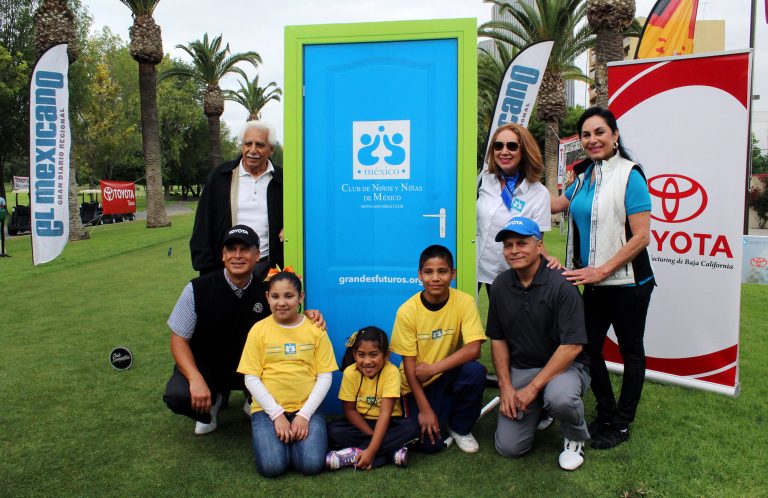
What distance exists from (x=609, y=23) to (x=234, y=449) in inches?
532

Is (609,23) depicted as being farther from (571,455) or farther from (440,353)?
(571,455)

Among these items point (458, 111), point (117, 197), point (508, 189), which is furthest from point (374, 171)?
point (117, 197)

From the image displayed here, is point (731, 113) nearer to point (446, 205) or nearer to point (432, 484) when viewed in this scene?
point (446, 205)

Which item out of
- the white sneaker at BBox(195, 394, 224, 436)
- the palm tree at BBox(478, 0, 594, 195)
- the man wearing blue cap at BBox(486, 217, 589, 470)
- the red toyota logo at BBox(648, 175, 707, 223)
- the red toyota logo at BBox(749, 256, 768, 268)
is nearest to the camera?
the man wearing blue cap at BBox(486, 217, 589, 470)

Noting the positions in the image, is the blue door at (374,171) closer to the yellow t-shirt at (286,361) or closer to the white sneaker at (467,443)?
the yellow t-shirt at (286,361)

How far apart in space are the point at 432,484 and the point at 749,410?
232cm

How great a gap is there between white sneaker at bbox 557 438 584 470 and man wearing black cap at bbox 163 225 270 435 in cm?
186

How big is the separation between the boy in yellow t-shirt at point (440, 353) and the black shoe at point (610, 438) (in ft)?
2.21

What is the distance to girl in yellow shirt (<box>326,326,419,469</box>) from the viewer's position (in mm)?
3146

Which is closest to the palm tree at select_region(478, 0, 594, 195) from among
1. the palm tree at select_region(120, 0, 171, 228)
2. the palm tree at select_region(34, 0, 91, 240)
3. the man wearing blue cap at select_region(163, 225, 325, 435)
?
the palm tree at select_region(120, 0, 171, 228)

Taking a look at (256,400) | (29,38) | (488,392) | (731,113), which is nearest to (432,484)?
(256,400)

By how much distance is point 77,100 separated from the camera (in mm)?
27406

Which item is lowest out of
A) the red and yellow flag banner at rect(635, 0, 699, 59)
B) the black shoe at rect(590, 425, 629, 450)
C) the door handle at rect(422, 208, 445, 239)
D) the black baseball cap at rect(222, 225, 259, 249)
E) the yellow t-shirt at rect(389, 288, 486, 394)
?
the black shoe at rect(590, 425, 629, 450)

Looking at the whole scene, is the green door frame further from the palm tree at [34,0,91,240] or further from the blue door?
the palm tree at [34,0,91,240]
